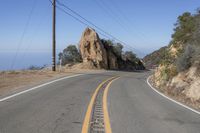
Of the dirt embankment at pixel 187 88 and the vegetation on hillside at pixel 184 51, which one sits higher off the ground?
the vegetation on hillside at pixel 184 51

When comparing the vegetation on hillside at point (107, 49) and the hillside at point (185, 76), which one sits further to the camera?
the vegetation on hillside at point (107, 49)

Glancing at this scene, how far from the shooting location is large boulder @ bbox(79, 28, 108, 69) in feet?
165

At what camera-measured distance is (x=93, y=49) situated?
168 ft

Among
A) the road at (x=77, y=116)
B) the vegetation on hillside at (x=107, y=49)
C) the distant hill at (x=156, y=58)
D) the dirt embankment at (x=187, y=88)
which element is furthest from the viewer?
the vegetation on hillside at (x=107, y=49)

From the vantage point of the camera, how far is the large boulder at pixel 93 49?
50.4 m

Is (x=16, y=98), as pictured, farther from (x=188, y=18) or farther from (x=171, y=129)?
(x=188, y=18)

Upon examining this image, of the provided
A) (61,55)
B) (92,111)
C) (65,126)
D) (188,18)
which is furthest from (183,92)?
(61,55)

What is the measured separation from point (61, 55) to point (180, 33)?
1367 inches

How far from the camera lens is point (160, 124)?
934 cm

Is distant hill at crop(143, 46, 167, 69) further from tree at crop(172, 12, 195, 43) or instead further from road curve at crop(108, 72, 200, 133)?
road curve at crop(108, 72, 200, 133)

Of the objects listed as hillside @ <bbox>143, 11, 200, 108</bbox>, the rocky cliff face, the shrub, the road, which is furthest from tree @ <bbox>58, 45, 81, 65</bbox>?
the road

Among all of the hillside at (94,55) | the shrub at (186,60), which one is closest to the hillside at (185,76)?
the shrub at (186,60)

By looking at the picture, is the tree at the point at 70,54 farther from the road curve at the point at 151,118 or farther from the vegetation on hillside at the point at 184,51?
the road curve at the point at 151,118

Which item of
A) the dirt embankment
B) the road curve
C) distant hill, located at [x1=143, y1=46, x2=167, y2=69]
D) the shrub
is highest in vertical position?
distant hill, located at [x1=143, y1=46, x2=167, y2=69]
